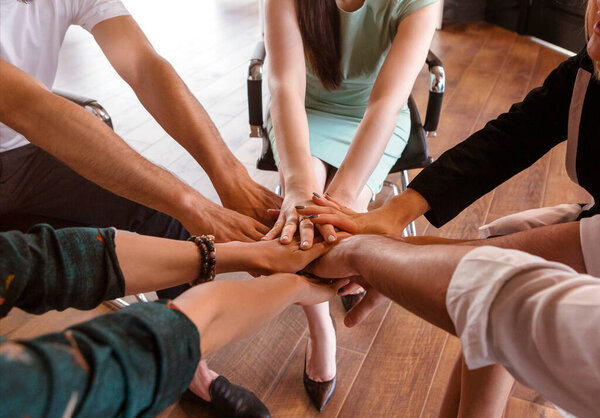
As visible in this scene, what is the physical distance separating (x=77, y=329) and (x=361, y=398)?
4.06 feet

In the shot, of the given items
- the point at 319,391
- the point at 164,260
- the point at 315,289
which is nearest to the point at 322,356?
the point at 319,391

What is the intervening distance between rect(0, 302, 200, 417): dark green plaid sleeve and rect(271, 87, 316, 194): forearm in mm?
903

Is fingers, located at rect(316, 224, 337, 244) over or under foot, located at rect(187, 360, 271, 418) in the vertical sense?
over

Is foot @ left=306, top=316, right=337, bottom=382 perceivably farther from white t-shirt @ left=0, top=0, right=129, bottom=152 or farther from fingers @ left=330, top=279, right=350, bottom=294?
white t-shirt @ left=0, top=0, right=129, bottom=152

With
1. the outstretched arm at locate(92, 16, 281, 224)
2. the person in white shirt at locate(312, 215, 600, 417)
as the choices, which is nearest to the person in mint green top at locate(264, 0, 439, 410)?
the outstretched arm at locate(92, 16, 281, 224)

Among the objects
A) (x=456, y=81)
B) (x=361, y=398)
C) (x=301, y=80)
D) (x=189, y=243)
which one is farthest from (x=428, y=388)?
(x=456, y=81)

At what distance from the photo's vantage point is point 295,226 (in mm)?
1342

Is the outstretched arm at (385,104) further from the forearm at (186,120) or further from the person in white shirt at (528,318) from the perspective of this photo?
the person in white shirt at (528,318)

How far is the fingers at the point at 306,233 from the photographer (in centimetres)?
126

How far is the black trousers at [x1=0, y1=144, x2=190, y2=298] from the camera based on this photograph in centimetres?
151

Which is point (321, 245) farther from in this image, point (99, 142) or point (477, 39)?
point (477, 39)

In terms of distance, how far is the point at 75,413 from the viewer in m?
0.54

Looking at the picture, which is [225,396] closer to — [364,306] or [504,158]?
[364,306]

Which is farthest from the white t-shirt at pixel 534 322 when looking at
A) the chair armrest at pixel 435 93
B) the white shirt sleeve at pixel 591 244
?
the chair armrest at pixel 435 93
